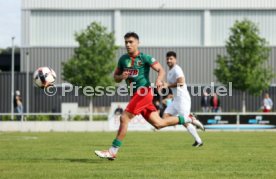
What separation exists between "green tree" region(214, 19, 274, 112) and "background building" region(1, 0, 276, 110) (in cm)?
771

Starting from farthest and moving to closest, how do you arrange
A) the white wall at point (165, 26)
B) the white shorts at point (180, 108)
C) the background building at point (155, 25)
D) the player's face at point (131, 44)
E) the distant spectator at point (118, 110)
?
Result: the white wall at point (165, 26) → the background building at point (155, 25) → the distant spectator at point (118, 110) → the white shorts at point (180, 108) → the player's face at point (131, 44)

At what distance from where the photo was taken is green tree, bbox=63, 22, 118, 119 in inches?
2156

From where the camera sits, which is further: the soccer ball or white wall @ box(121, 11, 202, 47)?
white wall @ box(121, 11, 202, 47)

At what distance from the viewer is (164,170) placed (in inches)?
487

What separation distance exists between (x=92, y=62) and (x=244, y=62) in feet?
34.1

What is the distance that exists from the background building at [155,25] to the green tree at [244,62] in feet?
25.3

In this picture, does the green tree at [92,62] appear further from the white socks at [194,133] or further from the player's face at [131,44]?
the player's face at [131,44]

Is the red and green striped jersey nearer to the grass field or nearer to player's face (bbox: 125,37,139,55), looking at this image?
player's face (bbox: 125,37,139,55)

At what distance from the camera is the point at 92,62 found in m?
55.1

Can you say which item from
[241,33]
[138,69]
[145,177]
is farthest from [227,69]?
[145,177]

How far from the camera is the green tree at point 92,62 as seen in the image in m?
54.8

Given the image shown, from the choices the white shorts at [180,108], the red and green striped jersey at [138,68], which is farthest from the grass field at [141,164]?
the white shorts at [180,108]

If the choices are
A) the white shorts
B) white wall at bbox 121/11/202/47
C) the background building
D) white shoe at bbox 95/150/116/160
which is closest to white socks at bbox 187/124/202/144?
the white shorts

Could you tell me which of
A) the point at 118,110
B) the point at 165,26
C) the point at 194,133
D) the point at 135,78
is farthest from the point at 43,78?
the point at 165,26
